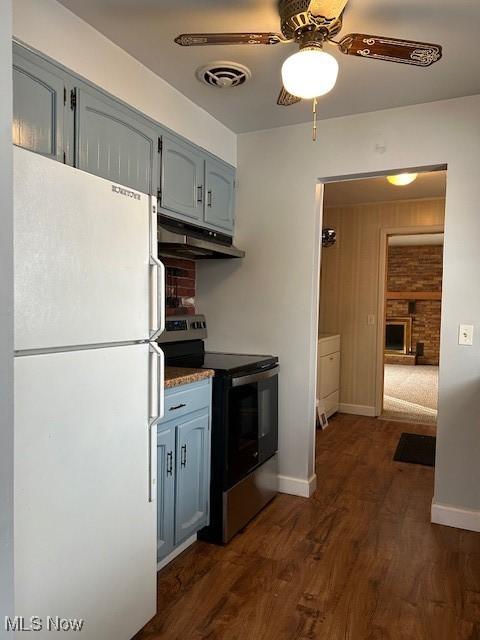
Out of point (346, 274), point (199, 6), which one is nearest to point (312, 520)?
point (199, 6)

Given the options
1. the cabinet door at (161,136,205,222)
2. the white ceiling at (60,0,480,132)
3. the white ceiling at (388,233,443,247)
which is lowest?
the cabinet door at (161,136,205,222)

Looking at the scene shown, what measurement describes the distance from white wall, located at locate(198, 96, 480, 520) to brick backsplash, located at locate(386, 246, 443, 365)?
7.27m

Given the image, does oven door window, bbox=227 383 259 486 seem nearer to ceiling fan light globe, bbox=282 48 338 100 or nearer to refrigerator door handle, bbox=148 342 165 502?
refrigerator door handle, bbox=148 342 165 502

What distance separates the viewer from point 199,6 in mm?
1802

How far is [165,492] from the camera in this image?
2078 mm

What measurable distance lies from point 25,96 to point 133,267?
777mm

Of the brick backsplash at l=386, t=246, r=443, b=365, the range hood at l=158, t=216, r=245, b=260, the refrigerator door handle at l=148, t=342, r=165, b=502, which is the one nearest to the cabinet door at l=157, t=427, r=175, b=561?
the refrigerator door handle at l=148, t=342, r=165, b=502

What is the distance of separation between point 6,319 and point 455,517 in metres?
2.71

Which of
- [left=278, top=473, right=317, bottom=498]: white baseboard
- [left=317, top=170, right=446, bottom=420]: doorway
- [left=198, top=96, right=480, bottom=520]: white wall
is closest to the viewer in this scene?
[left=198, top=96, right=480, bottom=520]: white wall

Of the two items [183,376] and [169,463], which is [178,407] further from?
[169,463]

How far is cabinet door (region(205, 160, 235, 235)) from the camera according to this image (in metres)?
2.88

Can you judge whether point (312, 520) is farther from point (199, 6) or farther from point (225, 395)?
point (199, 6)

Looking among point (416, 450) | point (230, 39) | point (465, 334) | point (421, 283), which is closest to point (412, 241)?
point (421, 283)

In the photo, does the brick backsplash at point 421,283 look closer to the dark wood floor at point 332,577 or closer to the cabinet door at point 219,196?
the dark wood floor at point 332,577
